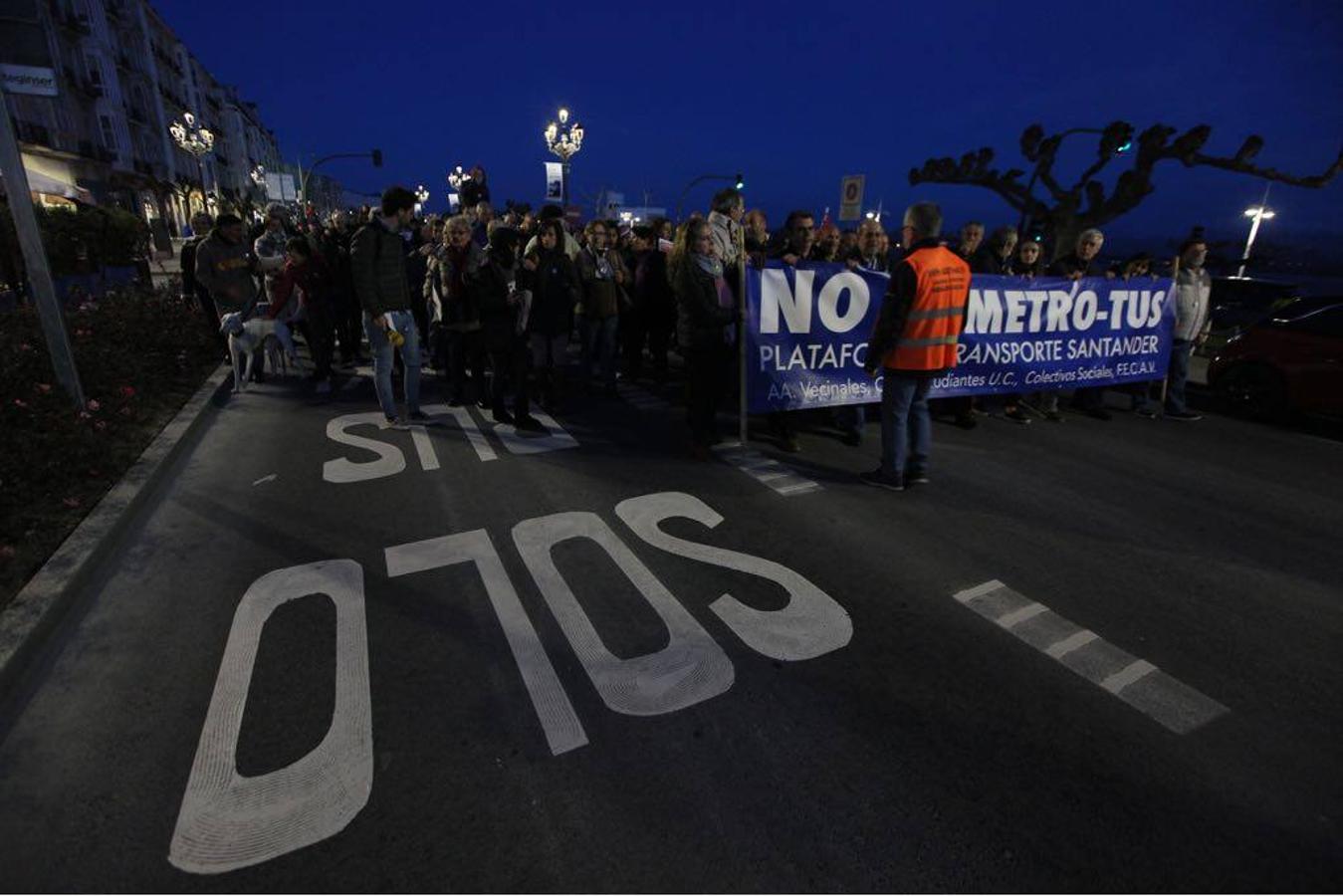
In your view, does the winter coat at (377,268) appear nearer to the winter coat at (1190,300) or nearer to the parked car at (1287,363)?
the winter coat at (1190,300)

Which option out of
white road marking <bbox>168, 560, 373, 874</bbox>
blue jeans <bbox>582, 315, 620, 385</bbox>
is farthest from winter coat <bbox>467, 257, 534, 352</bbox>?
white road marking <bbox>168, 560, 373, 874</bbox>

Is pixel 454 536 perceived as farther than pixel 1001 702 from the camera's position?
Yes

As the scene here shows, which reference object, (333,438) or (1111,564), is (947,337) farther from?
(333,438)

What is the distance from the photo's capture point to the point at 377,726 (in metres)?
2.34

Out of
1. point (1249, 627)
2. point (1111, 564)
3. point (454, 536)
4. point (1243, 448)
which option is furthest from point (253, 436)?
point (1243, 448)

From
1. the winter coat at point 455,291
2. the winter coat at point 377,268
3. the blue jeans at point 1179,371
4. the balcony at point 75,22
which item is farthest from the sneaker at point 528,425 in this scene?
the balcony at point 75,22

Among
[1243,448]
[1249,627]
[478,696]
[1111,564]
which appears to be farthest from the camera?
[1243,448]

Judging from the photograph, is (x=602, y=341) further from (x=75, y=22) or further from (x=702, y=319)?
(x=75, y=22)

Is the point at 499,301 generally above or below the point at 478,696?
above

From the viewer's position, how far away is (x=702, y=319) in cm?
491

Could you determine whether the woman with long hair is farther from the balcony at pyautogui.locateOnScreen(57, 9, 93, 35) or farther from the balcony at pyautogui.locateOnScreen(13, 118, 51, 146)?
the balcony at pyautogui.locateOnScreen(57, 9, 93, 35)

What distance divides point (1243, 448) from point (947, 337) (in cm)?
412

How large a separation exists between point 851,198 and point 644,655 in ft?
47.5

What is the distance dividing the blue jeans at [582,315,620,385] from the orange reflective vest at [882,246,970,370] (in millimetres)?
3703
